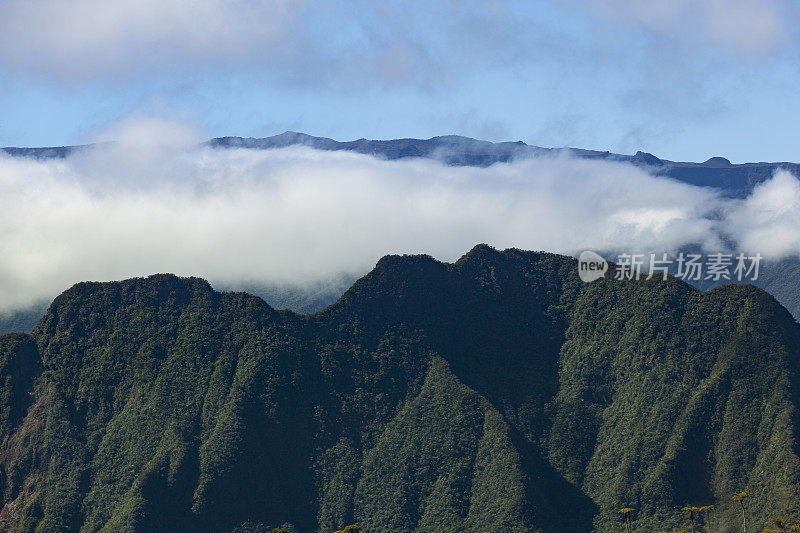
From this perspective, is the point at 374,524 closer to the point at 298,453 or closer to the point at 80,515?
the point at 298,453

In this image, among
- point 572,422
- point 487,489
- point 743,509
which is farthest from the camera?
point 572,422

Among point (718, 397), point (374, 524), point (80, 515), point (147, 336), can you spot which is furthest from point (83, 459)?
point (718, 397)

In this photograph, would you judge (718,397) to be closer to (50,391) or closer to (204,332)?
(204,332)

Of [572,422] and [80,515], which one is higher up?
[572,422]

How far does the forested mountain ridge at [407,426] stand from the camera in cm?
17425

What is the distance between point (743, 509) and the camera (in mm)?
164375

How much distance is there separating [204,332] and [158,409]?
1543cm

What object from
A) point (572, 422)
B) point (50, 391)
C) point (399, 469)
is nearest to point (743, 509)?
point (572, 422)

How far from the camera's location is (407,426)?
618ft

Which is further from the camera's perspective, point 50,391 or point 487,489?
point 50,391

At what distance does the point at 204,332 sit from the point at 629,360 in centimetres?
7008

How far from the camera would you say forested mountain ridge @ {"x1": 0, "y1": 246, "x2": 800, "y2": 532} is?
572 feet

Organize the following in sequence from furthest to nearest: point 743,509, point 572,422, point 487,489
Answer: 1. point 572,422
2. point 487,489
3. point 743,509

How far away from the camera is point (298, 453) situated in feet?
615
